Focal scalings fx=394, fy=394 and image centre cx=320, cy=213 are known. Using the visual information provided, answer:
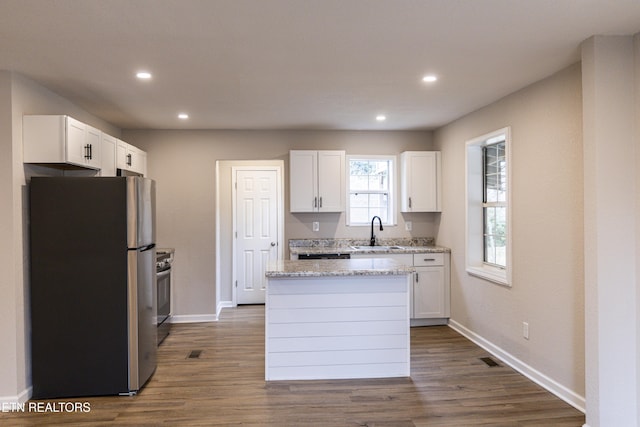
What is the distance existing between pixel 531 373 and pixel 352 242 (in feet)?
8.40

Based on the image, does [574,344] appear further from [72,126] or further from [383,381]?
[72,126]

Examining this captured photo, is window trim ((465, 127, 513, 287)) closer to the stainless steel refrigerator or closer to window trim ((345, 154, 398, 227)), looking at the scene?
window trim ((345, 154, 398, 227))

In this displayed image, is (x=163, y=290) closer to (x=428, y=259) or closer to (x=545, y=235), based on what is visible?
(x=428, y=259)

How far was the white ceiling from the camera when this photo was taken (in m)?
2.04

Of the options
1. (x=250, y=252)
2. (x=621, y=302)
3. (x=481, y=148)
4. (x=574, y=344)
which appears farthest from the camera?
(x=250, y=252)

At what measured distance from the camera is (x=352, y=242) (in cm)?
525

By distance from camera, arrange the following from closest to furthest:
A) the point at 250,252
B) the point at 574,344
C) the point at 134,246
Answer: the point at 574,344 < the point at 134,246 < the point at 250,252

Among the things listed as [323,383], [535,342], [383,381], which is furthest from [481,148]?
[323,383]

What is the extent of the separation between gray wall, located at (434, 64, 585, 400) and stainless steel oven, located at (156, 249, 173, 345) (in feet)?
11.3

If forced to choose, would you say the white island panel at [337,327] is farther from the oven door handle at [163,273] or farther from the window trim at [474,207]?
the oven door handle at [163,273]

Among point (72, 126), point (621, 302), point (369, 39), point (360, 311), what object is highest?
point (369, 39)

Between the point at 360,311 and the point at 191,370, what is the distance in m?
1.62

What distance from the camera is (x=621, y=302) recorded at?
2.38 m

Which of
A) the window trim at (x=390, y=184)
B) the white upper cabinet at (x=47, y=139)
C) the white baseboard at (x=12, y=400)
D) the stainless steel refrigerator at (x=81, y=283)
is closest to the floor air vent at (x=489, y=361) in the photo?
the window trim at (x=390, y=184)
